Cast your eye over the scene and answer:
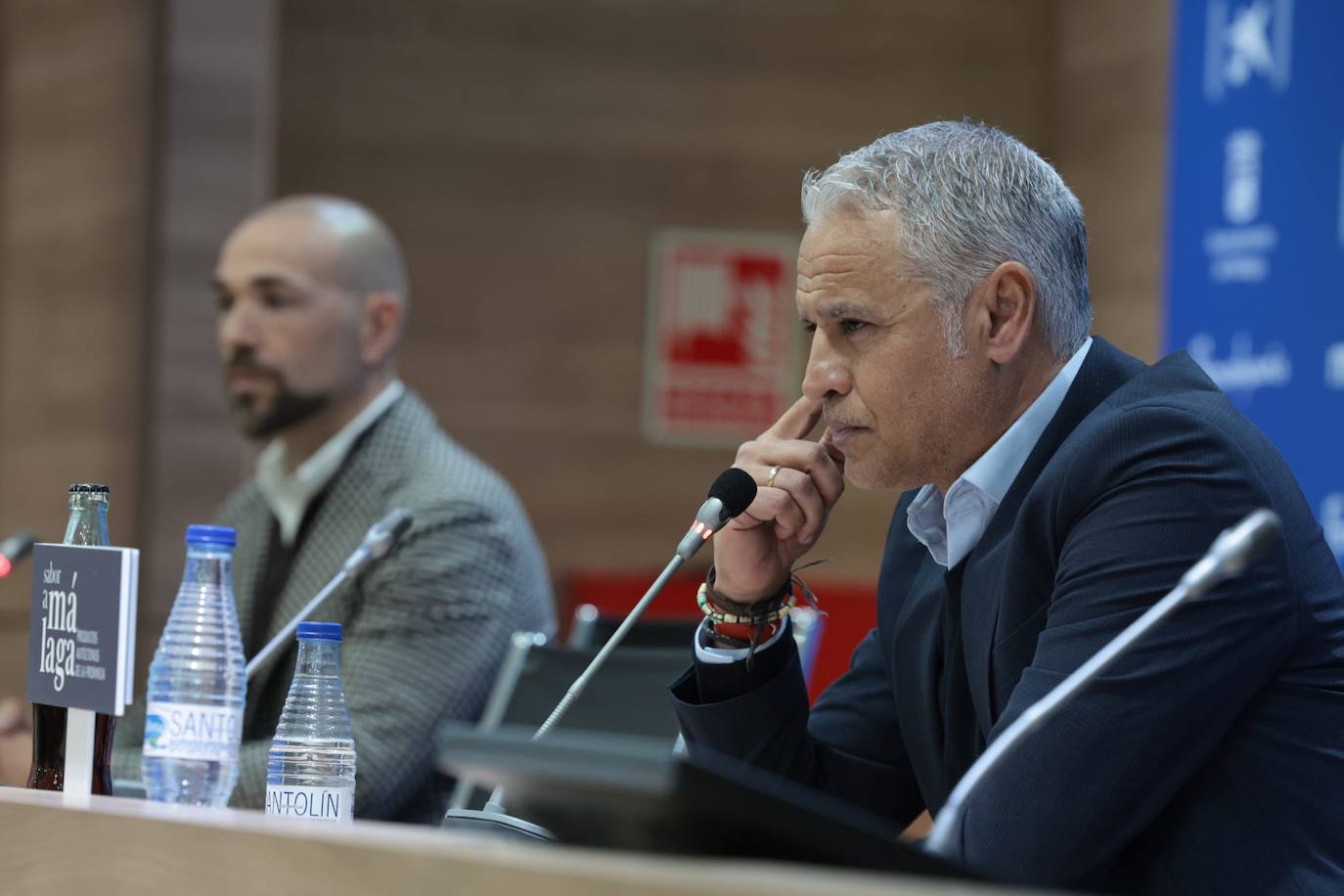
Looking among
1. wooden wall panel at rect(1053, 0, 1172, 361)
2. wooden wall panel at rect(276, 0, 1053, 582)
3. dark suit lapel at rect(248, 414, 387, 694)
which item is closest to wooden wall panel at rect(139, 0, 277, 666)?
wooden wall panel at rect(276, 0, 1053, 582)

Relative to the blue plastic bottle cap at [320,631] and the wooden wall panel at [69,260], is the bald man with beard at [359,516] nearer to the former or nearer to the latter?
the blue plastic bottle cap at [320,631]

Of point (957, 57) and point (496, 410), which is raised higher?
point (957, 57)

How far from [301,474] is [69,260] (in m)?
2.21

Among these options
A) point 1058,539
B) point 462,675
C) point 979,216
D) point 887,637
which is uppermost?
point 979,216

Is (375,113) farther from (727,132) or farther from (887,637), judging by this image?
(887,637)

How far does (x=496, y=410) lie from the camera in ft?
17.9

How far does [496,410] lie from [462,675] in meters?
2.48

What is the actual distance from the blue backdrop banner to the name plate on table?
7.18 ft

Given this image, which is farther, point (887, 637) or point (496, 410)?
point (496, 410)

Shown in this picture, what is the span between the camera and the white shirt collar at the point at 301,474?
340cm

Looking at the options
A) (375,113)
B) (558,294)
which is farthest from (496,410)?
(375,113)

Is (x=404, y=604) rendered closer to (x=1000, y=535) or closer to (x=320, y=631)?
(x=320, y=631)

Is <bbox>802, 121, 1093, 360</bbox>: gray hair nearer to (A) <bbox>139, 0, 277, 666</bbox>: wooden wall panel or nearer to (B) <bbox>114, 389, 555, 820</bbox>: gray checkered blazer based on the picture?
(B) <bbox>114, 389, 555, 820</bbox>: gray checkered blazer

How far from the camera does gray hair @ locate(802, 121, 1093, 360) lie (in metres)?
1.88
